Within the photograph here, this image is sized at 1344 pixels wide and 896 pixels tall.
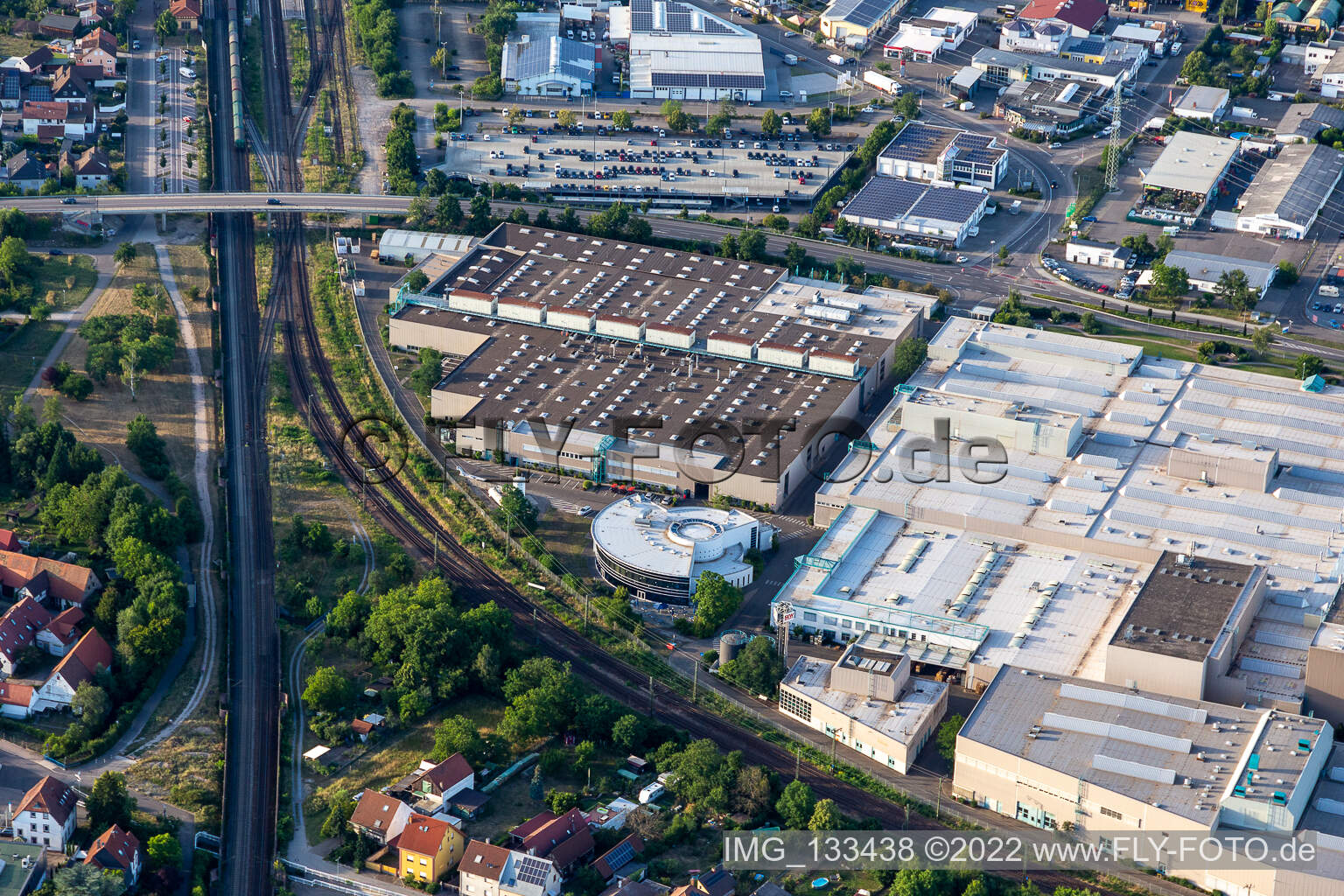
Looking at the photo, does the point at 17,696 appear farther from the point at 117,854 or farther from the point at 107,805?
the point at 117,854

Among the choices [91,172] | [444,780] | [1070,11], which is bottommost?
[444,780]

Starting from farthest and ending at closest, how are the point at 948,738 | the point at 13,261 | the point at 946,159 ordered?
the point at 946,159, the point at 13,261, the point at 948,738

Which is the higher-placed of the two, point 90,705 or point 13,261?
point 13,261

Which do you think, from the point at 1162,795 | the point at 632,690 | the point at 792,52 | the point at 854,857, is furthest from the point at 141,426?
the point at 792,52

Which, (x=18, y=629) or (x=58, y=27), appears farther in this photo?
(x=58, y=27)

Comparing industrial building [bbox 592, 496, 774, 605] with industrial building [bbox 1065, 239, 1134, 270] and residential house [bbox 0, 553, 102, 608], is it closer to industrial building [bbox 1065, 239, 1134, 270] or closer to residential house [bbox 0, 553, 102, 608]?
residential house [bbox 0, 553, 102, 608]

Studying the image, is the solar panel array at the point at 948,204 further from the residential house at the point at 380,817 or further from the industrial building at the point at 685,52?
the residential house at the point at 380,817

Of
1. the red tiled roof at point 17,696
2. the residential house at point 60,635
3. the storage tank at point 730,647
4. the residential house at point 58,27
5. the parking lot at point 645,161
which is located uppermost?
the residential house at point 58,27

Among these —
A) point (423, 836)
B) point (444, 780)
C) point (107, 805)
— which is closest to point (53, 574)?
point (107, 805)

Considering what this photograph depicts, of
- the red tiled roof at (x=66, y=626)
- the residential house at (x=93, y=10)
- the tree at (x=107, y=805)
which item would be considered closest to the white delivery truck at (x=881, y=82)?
the residential house at (x=93, y=10)
